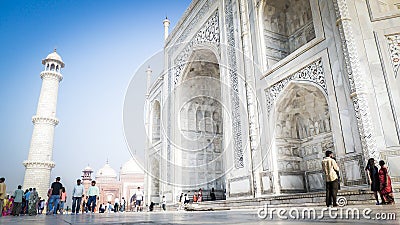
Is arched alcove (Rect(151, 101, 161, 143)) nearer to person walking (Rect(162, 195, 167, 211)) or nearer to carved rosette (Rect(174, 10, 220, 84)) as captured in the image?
carved rosette (Rect(174, 10, 220, 84))

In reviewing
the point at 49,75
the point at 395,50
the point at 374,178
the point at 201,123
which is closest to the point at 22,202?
the point at 201,123

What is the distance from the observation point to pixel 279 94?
255 inches

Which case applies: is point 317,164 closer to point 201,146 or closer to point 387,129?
point 387,129

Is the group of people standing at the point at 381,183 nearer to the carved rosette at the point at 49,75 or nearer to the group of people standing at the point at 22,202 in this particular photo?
the group of people standing at the point at 22,202

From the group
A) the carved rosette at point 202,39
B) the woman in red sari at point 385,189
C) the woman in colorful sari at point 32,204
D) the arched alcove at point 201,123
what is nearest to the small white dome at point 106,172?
the arched alcove at point 201,123

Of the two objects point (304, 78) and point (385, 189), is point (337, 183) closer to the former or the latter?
point (385, 189)

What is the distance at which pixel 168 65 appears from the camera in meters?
12.8

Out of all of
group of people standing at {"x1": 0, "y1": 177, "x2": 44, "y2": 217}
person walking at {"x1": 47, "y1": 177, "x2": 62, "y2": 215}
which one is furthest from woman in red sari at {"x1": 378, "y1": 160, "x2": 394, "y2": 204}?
group of people standing at {"x1": 0, "y1": 177, "x2": 44, "y2": 217}

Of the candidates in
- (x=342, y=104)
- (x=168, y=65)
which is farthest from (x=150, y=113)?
(x=342, y=104)

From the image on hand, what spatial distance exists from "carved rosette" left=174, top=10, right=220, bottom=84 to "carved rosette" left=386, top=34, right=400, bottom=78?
5.02m

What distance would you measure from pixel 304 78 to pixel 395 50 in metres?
1.62

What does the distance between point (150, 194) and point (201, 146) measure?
4.54 metres

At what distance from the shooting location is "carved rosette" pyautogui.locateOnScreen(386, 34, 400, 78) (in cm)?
471

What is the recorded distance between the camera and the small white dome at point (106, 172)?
2504 cm
